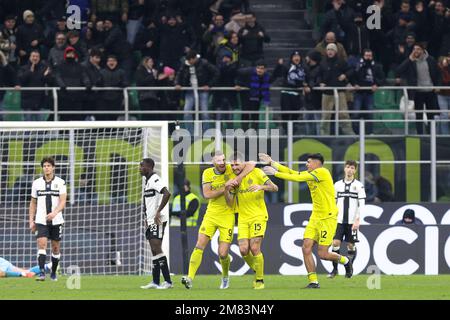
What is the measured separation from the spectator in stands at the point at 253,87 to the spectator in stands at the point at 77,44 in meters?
3.15

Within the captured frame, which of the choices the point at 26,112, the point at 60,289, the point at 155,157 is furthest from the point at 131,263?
the point at 60,289

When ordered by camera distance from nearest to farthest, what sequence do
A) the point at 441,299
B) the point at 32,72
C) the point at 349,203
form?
the point at 441,299, the point at 349,203, the point at 32,72

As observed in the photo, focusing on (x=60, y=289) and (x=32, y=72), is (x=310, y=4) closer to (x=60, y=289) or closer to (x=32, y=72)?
(x=32, y=72)

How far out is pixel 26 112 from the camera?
990 inches

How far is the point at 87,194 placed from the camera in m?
24.4

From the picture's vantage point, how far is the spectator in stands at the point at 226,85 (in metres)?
27.3

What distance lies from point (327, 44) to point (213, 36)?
2444 mm

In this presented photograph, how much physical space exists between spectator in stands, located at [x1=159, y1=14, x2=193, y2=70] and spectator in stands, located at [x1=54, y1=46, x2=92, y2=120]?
2194 millimetres

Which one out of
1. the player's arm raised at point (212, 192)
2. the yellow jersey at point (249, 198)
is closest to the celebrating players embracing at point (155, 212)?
the player's arm raised at point (212, 192)

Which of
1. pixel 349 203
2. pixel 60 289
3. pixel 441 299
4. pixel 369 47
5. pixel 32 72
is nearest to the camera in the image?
pixel 441 299

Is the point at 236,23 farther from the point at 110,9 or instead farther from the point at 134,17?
the point at 110,9

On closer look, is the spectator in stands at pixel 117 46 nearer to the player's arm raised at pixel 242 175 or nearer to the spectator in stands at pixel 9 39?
the spectator in stands at pixel 9 39

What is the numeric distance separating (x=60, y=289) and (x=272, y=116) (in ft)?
31.7

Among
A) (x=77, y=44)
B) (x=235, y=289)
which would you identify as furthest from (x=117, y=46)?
(x=235, y=289)
